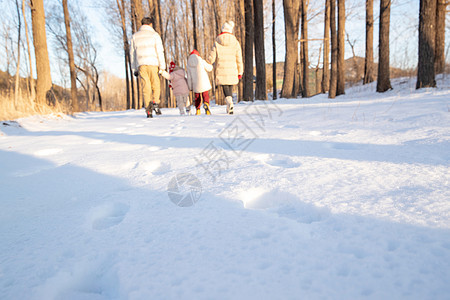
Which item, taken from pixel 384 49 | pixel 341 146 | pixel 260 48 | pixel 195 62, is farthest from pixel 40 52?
pixel 384 49

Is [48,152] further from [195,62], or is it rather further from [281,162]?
[195,62]

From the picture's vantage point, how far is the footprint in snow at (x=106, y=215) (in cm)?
90

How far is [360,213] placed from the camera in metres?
0.84

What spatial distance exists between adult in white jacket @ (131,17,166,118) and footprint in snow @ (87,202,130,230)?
416 centimetres

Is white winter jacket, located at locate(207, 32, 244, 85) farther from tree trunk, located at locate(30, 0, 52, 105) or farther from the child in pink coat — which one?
tree trunk, located at locate(30, 0, 52, 105)

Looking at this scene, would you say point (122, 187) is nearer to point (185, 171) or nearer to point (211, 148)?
point (185, 171)

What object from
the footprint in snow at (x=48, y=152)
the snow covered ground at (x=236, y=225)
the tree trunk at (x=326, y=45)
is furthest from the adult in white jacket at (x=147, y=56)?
the tree trunk at (x=326, y=45)

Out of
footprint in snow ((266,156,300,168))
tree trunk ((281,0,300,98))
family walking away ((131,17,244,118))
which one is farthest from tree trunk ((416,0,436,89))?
footprint in snow ((266,156,300,168))

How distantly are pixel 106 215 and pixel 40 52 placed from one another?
711 cm

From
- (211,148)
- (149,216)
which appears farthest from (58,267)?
(211,148)

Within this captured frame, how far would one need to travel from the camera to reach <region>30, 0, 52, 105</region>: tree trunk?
5.84 meters

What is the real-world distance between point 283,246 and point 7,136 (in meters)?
3.65

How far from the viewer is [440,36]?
819 cm

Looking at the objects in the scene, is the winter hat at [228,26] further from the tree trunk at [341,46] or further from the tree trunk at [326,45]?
the tree trunk at [326,45]
